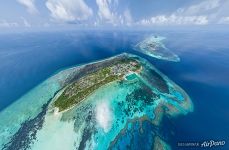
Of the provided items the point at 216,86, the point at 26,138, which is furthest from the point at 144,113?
the point at 216,86

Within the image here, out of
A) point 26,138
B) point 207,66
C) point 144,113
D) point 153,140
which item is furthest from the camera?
point 207,66

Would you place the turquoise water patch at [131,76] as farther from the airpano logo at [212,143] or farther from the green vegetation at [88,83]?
the airpano logo at [212,143]

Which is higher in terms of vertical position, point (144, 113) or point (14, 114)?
point (14, 114)

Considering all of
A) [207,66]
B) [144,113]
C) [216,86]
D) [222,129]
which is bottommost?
[207,66]

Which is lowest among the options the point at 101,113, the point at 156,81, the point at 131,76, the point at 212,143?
the point at 156,81

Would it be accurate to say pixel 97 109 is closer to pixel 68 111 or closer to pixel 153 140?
pixel 68 111

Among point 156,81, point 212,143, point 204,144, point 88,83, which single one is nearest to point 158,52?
point 156,81

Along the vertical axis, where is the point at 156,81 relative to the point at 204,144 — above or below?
below

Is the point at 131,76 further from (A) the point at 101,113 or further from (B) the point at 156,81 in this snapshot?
(A) the point at 101,113
